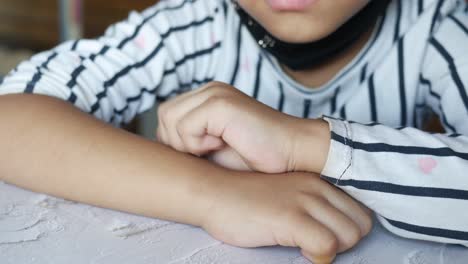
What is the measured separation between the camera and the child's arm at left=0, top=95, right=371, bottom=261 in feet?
1.46

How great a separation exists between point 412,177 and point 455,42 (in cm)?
28

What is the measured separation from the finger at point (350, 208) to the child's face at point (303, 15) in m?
0.20

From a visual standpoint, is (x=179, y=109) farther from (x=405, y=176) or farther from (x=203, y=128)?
(x=405, y=176)

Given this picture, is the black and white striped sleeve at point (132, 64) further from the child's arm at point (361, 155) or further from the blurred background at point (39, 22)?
the blurred background at point (39, 22)

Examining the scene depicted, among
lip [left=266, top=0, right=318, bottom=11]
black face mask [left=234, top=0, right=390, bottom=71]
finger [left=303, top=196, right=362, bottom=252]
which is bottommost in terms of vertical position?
finger [left=303, top=196, right=362, bottom=252]

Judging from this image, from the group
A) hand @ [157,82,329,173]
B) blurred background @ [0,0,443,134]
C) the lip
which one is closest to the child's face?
the lip

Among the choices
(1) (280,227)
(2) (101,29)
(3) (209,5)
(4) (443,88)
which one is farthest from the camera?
(2) (101,29)

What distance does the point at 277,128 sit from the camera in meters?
0.49

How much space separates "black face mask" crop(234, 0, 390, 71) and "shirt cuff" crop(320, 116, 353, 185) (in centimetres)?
23

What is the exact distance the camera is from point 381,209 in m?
0.49

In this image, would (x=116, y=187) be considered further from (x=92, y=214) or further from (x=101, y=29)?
(x=101, y=29)

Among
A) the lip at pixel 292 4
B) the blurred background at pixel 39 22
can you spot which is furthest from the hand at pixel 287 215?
the blurred background at pixel 39 22

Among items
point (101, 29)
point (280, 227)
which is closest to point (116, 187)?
point (280, 227)

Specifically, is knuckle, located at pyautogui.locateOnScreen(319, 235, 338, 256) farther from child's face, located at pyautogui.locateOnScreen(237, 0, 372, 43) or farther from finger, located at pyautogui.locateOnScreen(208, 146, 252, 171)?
child's face, located at pyautogui.locateOnScreen(237, 0, 372, 43)
